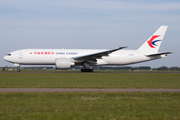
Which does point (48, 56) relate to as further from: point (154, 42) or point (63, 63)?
point (154, 42)

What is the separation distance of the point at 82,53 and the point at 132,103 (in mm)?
28016

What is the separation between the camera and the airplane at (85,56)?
112ft

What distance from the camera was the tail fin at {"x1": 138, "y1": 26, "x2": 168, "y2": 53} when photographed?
39906 mm

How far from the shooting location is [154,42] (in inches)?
1570

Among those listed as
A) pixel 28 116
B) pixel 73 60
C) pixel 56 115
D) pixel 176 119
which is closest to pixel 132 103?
pixel 176 119

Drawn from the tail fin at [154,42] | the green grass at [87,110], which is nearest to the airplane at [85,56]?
the tail fin at [154,42]

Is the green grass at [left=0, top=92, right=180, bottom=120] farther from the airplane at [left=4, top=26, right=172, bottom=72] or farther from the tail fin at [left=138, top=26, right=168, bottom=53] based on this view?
the tail fin at [left=138, top=26, right=168, bottom=53]

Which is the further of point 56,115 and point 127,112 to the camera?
point 127,112

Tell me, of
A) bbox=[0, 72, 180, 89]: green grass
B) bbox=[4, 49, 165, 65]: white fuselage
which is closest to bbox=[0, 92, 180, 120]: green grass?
bbox=[0, 72, 180, 89]: green grass

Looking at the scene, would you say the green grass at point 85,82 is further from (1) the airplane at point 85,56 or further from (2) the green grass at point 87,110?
(1) the airplane at point 85,56

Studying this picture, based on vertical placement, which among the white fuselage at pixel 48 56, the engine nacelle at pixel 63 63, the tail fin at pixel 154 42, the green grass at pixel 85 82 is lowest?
the green grass at pixel 85 82

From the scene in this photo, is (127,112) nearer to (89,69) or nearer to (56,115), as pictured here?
(56,115)

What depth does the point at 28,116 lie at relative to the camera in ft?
23.0

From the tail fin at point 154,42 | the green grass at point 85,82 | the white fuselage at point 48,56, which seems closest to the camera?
the green grass at point 85,82
